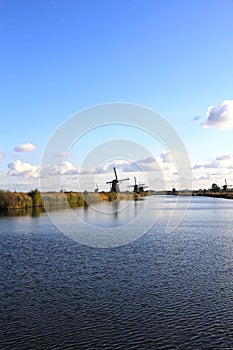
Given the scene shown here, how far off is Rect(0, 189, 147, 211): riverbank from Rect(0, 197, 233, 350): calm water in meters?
29.5

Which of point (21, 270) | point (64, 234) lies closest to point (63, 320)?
Answer: point (21, 270)

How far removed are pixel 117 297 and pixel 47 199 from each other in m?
45.1

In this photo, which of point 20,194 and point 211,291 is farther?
point 20,194

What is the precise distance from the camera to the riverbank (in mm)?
46522

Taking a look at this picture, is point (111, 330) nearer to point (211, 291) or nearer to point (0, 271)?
point (211, 291)

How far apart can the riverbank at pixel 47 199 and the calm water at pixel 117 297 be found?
29543 mm

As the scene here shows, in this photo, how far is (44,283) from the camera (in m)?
11.8

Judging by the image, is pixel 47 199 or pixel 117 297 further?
pixel 47 199

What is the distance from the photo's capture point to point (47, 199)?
54.3 m

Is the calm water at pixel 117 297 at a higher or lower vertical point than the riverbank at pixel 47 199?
lower

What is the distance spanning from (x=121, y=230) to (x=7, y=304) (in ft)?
50.6

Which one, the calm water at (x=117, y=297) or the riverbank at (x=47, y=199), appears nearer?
the calm water at (x=117, y=297)

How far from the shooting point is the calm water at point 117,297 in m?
7.77

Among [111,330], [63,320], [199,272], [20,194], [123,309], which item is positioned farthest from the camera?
[20,194]
